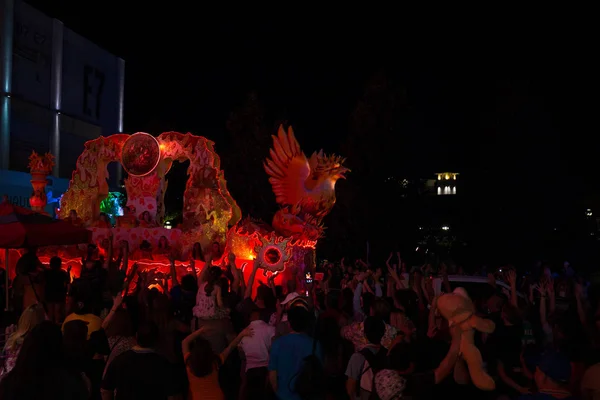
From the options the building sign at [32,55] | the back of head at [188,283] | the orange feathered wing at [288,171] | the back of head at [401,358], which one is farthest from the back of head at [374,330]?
the building sign at [32,55]

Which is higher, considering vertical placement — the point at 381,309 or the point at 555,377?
the point at 381,309

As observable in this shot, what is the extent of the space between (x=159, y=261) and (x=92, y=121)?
19.6 metres

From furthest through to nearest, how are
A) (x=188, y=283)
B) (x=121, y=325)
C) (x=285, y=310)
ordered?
(x=188, y=283) → (x=285, y=310) → (x=121, y=325)

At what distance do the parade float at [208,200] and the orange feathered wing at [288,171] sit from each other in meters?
0.03

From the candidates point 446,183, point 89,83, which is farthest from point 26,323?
point 446,183

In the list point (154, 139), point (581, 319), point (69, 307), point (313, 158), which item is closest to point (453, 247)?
point (313, 158)

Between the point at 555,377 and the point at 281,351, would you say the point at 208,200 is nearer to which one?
the point at 281,351

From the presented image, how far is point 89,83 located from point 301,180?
20.2m

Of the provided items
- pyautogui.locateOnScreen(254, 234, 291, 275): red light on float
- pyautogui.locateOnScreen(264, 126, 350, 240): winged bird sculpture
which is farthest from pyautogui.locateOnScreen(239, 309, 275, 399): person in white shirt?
pyautogui.locateOnScreen(264, 126, 350, 240): winged bird sculpture

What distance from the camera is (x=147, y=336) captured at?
196 inches

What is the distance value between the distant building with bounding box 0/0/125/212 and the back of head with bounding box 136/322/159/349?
2225 cm

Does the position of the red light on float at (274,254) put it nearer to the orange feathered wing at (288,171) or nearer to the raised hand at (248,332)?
the orange feathered wing at (288,171)

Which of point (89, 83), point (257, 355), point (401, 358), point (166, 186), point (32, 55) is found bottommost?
point (257, 355)

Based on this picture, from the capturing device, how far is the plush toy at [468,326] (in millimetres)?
4934
